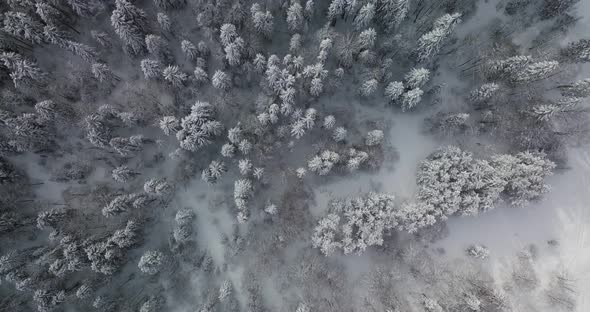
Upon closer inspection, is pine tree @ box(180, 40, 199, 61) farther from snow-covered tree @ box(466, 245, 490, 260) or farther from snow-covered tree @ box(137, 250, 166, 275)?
snow-covered tree @ box(466, 245, 490, 260)

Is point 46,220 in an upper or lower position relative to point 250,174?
lower

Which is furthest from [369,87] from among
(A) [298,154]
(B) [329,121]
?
(A) [298,154]

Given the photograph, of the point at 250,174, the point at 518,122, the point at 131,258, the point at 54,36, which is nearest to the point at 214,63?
the point at 250,174

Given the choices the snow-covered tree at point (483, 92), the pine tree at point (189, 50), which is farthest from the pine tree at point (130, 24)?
the snow-covered tree at point (483, 92)

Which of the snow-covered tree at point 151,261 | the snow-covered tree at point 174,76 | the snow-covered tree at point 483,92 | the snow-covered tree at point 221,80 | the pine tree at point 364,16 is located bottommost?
the snow-covered tree at point 151,261

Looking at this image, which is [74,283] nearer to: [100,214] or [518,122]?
[100,214]

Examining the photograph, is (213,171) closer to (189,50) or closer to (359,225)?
(189,50)

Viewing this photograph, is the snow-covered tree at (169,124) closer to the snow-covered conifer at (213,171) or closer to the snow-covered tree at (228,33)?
the snow-covered conifer at (213,171)

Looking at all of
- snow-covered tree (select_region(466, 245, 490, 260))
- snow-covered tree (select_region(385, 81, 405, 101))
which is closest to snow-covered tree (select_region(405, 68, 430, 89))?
snow-covered tree (select_region(385, 81, 405, 101))
